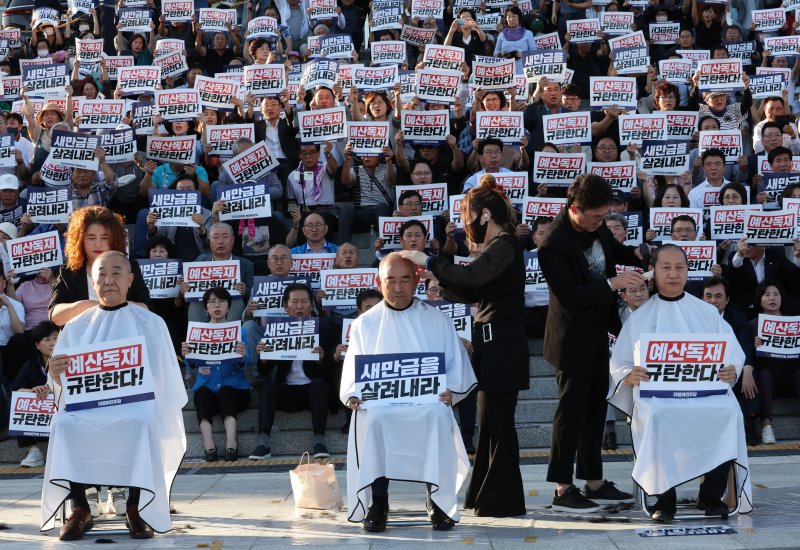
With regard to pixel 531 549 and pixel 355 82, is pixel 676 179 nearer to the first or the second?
pixel 355 82

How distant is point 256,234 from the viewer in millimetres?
12875

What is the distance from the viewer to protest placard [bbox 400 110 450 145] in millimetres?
13906

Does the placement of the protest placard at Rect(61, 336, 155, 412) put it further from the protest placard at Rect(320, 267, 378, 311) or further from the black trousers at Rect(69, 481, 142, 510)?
the protest placard at Rect(320, 267, 378, 311)

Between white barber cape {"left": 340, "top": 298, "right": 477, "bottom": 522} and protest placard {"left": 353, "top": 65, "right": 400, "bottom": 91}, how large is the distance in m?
8.32

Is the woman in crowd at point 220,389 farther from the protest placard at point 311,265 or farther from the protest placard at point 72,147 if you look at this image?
the protest placard at point 72,147

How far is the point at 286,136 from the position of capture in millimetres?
Answer: 14398

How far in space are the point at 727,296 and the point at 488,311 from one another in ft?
13.5

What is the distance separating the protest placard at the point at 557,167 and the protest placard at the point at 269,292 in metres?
3.22

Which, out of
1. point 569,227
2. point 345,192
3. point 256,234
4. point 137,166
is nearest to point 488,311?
point 569,227

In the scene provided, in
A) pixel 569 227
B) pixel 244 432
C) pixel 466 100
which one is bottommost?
pixel 244 432

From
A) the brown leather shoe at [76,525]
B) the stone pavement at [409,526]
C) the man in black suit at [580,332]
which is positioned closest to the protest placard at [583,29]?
the stone pavement at [409,526]

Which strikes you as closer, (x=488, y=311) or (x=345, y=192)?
(x=488, y=311)

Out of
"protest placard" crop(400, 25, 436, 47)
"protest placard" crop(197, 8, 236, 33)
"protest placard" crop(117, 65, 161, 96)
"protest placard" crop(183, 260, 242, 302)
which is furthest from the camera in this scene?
"protest placard" crop(197, 8, 236, 33)

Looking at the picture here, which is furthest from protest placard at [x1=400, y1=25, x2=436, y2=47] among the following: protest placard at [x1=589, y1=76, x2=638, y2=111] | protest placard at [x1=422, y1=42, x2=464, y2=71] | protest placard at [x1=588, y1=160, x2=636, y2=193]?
protest placard at [x1=588, y1=160, x2=636, y2=193]
